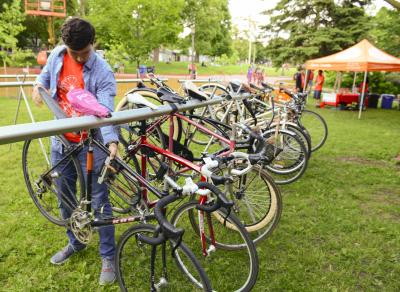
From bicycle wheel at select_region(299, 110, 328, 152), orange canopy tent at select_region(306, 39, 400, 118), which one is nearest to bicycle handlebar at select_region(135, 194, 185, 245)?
bicycle wheel at select_region(299, 110, 328, 152)

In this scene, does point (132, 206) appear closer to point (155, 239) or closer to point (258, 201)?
point (155, 239)

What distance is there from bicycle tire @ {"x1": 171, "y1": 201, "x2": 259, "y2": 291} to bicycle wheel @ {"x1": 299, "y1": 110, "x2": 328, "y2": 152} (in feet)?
13.7

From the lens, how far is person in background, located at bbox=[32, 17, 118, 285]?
A: 7.50ft

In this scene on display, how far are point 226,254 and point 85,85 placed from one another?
72.6 inches

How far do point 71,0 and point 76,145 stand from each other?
34310 millimetres

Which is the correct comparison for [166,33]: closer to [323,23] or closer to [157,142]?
[323,23]

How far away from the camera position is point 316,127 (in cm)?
694

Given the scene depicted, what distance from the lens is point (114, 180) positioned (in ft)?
8.29

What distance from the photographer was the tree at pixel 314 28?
1877 cm

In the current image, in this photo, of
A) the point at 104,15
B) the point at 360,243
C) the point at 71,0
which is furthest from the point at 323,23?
the point at 71,0

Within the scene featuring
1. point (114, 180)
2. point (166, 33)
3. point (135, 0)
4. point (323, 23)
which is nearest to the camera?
point (114, 180)

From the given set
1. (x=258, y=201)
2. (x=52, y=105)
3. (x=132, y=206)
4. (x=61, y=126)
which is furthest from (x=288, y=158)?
(x=61, y=126)

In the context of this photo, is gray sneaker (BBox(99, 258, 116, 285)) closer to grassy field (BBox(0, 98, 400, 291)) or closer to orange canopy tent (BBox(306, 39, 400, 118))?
grassy field (BBox(0, 98, 400, 291))

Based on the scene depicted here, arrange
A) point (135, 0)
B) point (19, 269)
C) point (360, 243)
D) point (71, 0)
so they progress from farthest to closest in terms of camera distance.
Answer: point (71, 0) < point (135, 0) < point (360, 243) < point (19, 269)
